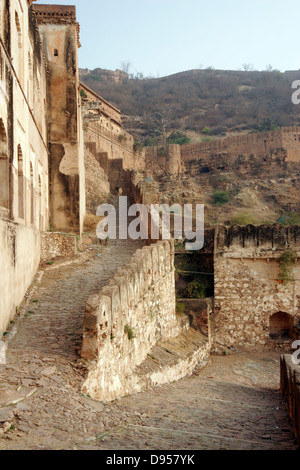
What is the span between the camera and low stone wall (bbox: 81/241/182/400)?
19.2 ft

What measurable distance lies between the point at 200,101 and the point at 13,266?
208 feet

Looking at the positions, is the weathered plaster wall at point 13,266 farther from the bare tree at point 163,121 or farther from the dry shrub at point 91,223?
the bare tree at point 163,121

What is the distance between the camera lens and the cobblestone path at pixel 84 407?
421cm

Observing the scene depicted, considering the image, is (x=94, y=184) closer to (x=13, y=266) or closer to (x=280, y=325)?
(x=280, y=325)

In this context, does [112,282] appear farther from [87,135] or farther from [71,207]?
[87,135]

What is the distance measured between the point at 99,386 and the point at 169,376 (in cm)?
357

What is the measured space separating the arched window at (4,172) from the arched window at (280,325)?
31.5ft

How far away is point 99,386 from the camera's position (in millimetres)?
5840

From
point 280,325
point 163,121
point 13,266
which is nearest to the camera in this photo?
point 13,266

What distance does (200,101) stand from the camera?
2643 inches

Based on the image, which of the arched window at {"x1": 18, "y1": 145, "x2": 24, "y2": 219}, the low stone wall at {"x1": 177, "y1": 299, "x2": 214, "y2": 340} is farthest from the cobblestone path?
the low stone wall at {"x1": 177, "y1": 299, "x2": 214, "y2": 340}

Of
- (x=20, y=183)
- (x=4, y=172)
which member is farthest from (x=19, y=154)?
(x=4, y=172)

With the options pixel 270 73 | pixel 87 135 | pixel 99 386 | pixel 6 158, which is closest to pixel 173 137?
pixel 87 135

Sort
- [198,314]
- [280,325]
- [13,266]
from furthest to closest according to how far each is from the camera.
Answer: [280,325] < [198,314] < [13,266]
